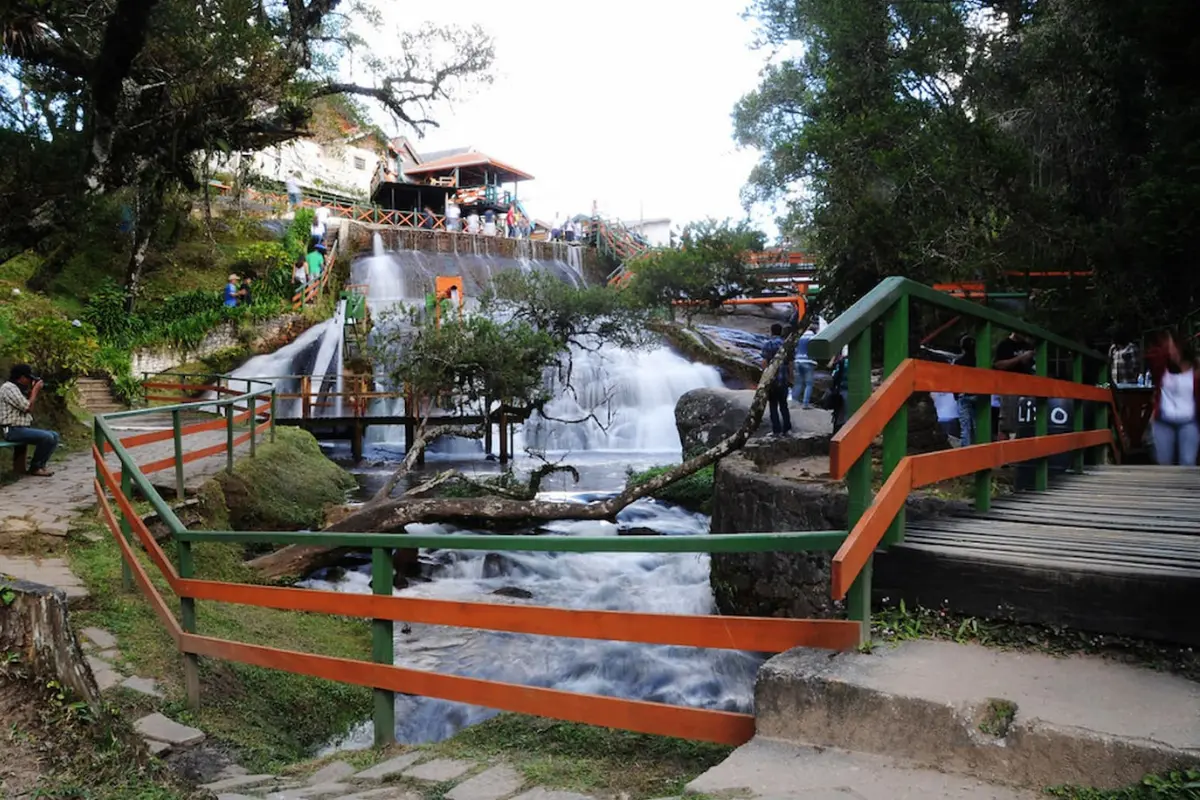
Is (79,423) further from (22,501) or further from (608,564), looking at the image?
(608,564)

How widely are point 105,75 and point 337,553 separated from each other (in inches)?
210

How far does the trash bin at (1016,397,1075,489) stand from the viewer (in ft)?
16.9

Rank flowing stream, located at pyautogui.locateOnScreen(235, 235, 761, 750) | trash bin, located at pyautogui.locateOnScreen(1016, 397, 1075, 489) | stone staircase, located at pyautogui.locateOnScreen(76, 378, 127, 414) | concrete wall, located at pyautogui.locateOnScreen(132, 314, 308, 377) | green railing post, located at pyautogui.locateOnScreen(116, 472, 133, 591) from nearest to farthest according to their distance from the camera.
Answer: trash bin, located at pyautogui.locateOnScreen(1016, 397, 1075, 489) < green railing post, located at pyautogui.locateOnScreen(116, 472, 133, 591) < flowing stream, located at pyautogui.locateOnScreen(235, 235, 761, 750) < stone staircase, located at pyautogui.locateOnScreen(76, 378, 127, 414) < concrete wall, located at pyautogui.locateOnScreen(132, 314, 308, 377)

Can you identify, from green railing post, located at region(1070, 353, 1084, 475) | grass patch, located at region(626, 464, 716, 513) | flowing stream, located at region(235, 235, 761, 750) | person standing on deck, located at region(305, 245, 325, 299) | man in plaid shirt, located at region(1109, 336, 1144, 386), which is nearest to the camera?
green railing post, located at region(1070, 353, 1084, 475)

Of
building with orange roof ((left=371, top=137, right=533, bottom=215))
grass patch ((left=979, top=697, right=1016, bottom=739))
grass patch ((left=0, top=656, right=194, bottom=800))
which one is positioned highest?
building with orange roof ((left=371, top=137, right=533, bottom=215))

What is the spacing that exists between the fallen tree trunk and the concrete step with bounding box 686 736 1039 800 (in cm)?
685

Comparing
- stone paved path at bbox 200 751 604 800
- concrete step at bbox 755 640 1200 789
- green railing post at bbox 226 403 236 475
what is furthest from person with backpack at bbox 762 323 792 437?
concrete step at bbox 755 640 1200 789

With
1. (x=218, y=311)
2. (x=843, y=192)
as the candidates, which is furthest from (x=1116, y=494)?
(x=218, y=311)

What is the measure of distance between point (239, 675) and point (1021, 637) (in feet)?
14.6

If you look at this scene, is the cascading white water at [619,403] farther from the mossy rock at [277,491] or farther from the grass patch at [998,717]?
the grass patch at [998,717]

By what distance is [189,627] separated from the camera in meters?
4.76

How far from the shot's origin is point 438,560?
10.3m

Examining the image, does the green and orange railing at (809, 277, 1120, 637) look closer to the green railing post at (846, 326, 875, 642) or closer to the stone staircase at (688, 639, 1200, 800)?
the green railing post at (846, 326, 875, 642)

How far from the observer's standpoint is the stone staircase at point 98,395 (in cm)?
1670
